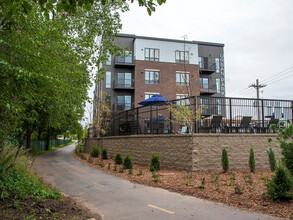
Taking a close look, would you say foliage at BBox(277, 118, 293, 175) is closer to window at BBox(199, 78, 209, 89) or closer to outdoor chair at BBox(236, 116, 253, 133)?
outdoor chair at BBox(236, 116, 253, 133)

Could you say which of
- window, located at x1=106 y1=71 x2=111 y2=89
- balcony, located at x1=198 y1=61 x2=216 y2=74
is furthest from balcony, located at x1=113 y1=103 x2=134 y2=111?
balcony, located at x1=198 y1=61 x2=216 y2=74

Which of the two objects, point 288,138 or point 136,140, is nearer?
point 288,138

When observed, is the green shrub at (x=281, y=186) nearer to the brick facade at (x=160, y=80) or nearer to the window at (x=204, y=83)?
the brick facade at (x=160, y=80)

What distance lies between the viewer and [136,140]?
14773 millimetres

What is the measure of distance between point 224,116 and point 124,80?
21.0 meters

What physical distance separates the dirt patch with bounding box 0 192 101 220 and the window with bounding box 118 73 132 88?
26.2m

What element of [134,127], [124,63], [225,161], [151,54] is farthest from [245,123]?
[151,54]

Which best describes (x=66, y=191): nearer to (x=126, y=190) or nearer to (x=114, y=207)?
(x=126, y=190)

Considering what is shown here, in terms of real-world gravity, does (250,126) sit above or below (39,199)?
above

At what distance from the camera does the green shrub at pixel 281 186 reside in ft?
19.6

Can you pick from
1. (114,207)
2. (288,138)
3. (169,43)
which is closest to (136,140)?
(114,207)

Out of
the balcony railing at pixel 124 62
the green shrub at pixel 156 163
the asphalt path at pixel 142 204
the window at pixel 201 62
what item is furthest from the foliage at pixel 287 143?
the window at pixel 201 62

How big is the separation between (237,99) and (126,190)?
716 centimetres

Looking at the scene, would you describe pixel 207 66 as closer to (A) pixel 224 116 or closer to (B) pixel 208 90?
(B) pixel 208 90
